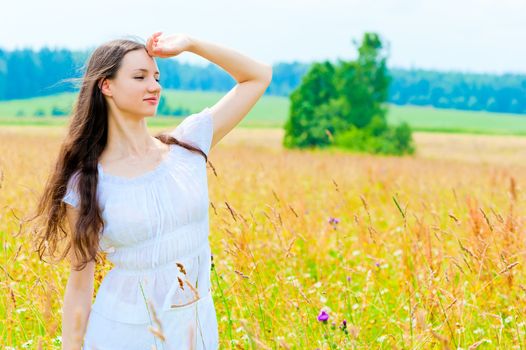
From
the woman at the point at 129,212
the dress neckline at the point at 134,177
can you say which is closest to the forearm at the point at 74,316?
the woman at the point at 129,212

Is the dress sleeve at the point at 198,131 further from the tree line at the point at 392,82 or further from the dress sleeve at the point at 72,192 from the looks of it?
the tree line at the point at 392,82

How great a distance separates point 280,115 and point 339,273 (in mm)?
63635

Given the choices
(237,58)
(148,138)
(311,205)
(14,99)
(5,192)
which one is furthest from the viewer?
(14,99)

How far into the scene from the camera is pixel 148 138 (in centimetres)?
233

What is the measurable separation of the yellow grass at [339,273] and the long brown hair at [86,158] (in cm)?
25

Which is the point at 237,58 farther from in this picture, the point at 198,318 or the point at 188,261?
the point at 198,318

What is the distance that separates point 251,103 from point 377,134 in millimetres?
32832

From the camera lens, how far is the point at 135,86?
220 cm

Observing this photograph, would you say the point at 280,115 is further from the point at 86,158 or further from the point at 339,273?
the point at 86,158

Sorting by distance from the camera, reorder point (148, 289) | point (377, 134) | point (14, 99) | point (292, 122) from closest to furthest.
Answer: point (148, 289) → point (377, 134) → point (292, 122) → point (14, 99)

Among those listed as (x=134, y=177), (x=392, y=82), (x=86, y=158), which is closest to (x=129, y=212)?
(x=134, y=177)

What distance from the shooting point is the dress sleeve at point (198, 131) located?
7.99 ft

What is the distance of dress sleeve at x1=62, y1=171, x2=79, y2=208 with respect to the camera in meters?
2.19

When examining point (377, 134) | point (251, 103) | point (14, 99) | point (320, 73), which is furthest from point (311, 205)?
point (14, 99)
